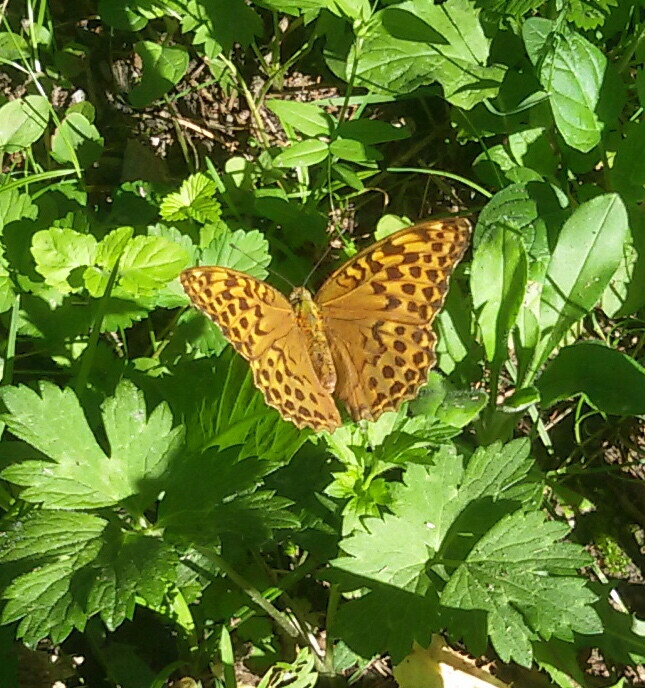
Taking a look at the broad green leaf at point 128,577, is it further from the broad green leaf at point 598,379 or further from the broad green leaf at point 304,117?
the broad green leaf at point 304,117

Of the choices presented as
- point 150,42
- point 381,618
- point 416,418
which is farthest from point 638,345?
point 150,42

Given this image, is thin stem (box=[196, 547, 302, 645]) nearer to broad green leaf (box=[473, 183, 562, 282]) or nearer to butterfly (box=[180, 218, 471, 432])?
butterfly (box=[180, 218, 471, 432])

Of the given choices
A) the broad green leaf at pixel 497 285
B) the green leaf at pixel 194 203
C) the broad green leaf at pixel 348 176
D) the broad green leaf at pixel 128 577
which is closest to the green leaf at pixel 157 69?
the green leaf at pixel 194 203

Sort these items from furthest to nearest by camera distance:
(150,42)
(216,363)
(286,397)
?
1. (150,42)
2. (216,363)
3. (286,397)

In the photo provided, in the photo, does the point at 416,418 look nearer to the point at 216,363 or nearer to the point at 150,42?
the point at 216,363

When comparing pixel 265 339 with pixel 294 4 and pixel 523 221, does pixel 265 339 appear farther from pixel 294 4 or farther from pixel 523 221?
pixel 294 4

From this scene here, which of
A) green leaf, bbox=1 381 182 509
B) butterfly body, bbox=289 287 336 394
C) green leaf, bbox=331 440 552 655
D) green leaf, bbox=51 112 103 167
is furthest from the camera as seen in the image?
green leaf, bbox=51 112 103 167

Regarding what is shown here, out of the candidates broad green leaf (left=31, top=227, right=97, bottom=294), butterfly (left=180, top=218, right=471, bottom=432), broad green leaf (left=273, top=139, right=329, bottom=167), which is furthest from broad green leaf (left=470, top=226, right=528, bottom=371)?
broad green leaf (left=31, top=227, right=97, bottom=294)
